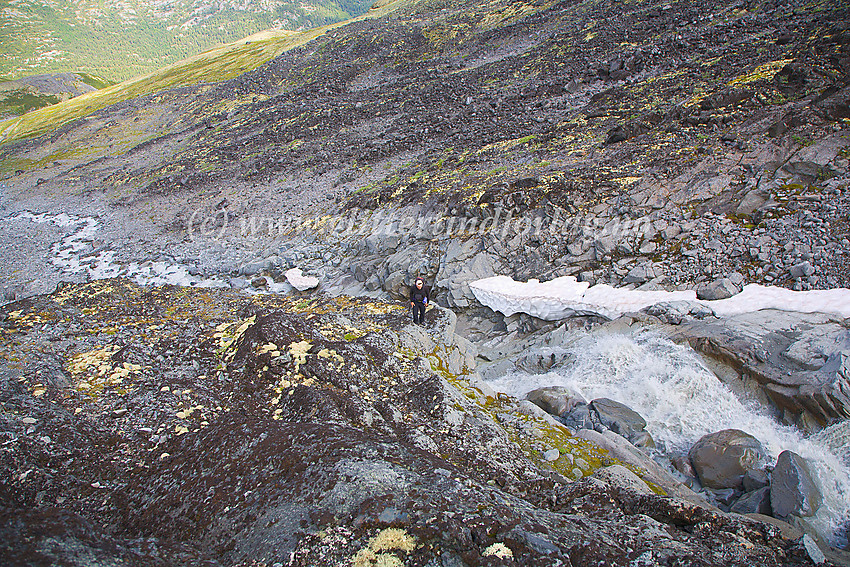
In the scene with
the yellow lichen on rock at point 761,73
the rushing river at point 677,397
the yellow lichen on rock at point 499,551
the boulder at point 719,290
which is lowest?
the rushing river at point 677,397

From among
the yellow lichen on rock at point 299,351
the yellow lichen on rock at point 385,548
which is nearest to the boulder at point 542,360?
the yellow lichen on rock at point 299,351

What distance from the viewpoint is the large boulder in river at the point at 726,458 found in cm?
743

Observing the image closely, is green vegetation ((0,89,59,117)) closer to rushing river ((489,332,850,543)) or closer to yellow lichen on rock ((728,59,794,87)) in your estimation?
rushing river ((489,332,850,543))

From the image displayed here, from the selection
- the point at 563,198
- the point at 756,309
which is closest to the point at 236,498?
the point at 756,309

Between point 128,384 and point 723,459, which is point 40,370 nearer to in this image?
point 128,384

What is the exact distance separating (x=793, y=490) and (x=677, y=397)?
2964mm

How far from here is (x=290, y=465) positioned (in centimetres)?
522

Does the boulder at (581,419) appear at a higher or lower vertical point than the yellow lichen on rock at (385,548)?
lower

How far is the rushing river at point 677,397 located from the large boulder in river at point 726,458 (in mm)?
541

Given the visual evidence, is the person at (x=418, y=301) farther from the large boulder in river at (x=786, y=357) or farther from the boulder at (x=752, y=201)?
the boulder at (x=752, y=201)

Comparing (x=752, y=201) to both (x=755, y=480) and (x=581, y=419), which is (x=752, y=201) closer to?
(x=755, y=480)

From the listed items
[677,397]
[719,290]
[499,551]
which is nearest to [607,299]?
[719,290]

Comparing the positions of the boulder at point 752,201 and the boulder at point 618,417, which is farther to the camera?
the boulder at point 752,201

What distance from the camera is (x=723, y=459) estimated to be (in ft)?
25.0
